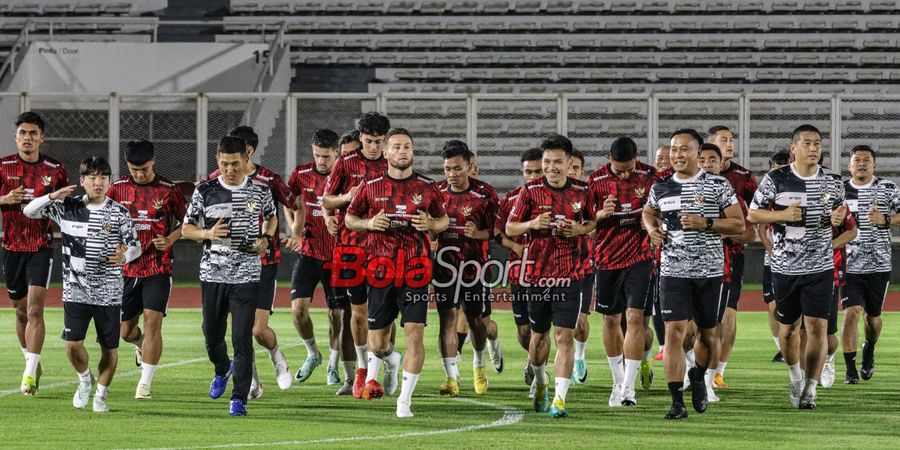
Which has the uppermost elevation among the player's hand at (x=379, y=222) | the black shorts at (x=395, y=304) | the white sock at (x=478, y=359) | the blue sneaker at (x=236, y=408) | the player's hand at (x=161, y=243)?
the player's hand at (x=379, y=222)

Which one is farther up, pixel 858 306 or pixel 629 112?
pixel 629 112

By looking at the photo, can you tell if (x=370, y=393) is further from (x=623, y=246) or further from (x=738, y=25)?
(x=738, y=25)

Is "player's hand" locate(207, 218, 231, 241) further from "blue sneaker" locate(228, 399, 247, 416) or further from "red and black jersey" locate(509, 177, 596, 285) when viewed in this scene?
"red and black jersey" locate(509, 177, 596, 285)

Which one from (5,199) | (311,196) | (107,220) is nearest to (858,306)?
(311,196)

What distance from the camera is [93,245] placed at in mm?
10125

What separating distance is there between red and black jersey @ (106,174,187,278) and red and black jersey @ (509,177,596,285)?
288 cm

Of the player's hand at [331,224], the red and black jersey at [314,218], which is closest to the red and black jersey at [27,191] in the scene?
the red and black jersey at [314,218]

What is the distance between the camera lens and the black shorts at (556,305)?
31.8ft

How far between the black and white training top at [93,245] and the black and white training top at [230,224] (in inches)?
28.1

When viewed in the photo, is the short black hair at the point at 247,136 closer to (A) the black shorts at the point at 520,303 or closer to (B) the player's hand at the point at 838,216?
(A) the black shorts at the point at 520,303

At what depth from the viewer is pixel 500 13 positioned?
32344mm

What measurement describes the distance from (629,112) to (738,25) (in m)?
7.05

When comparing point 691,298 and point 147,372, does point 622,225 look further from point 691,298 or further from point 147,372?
point 147,372

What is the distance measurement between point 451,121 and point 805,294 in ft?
51.3
